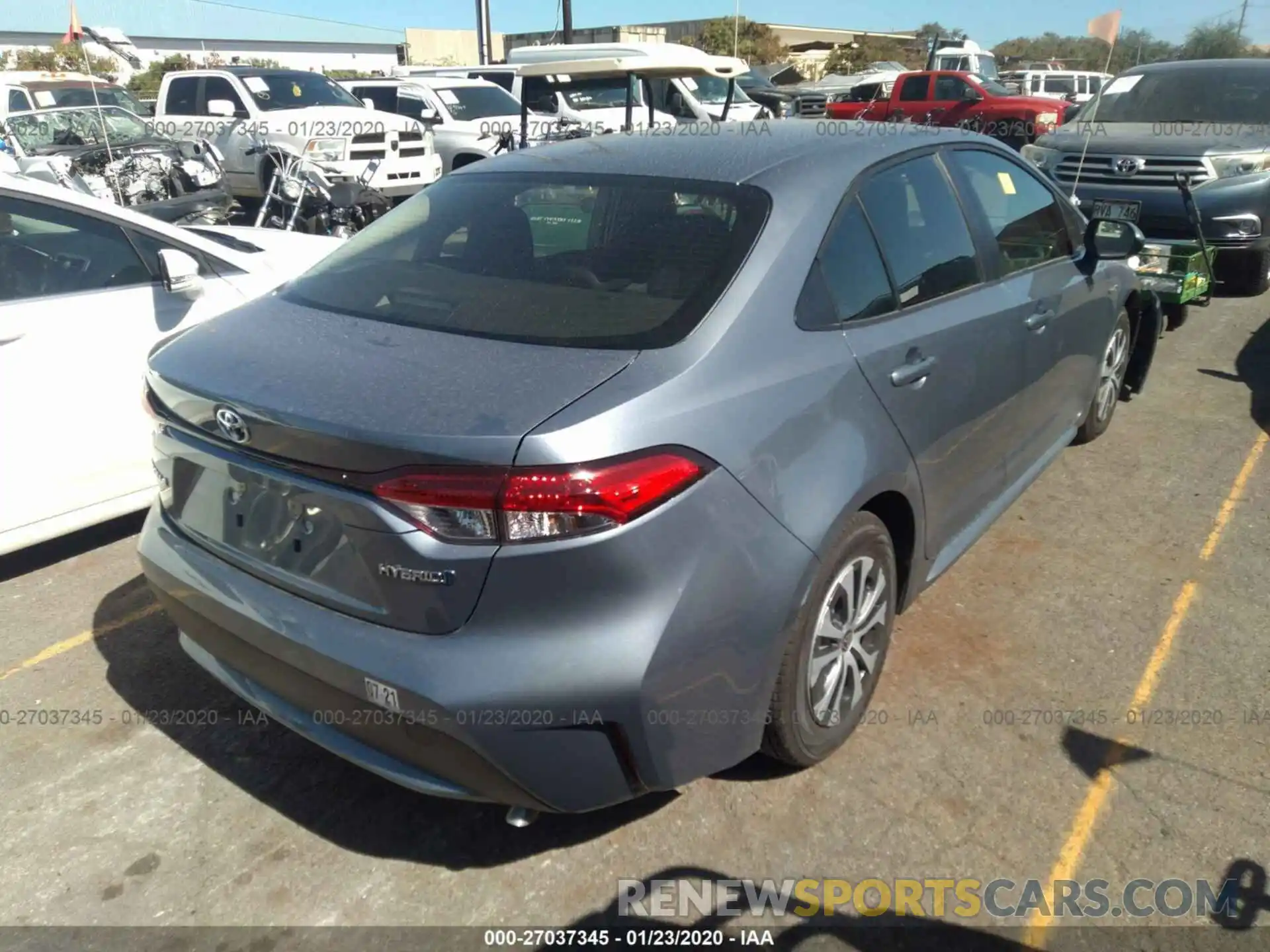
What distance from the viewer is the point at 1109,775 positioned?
2.78m

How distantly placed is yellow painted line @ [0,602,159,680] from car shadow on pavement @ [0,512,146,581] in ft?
2.19

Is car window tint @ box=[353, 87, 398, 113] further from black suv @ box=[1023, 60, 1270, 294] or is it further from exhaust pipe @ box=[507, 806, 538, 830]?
exhaust pipe @ box=[507, 806, 538, 830]

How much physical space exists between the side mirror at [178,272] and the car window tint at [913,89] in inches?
779

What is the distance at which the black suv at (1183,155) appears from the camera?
7691 millimetres

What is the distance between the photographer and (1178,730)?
9.73 feet

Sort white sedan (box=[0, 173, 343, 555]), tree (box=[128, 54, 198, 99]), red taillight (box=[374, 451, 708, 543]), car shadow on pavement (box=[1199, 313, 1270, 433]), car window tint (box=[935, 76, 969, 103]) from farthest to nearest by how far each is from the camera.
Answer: tree (box=[128, 54, 198, 99]) → car window tint (box=[935, 76, 969, 103]) → car shadow on pavement (box=[1199, 313, 1270, 433]) → white sedan (box=[0, 173, 343, 555]) → red taillight (box=[374, 451, 708, 543])

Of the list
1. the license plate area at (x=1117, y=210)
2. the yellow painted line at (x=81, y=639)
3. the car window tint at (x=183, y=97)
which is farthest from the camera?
the car window tint at (x=183, y=97)

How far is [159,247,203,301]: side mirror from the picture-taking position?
4043mm

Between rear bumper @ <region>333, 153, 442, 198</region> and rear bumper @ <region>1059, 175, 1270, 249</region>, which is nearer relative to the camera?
rear bumper @ <region>1059, 175, 1270, 249</region>

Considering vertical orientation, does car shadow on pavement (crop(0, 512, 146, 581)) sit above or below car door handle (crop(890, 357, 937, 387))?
below

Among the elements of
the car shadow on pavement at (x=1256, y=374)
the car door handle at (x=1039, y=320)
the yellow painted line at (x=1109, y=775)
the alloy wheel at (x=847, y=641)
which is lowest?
the car shadow on pavement at (x=1256, y=374)

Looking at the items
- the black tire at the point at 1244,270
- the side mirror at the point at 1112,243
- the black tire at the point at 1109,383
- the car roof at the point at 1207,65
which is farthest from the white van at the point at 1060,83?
the side mirror at the point at 1112,243

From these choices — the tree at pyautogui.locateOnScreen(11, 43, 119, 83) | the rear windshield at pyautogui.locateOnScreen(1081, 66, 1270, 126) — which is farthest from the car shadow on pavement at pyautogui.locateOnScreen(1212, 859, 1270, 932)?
the tree at pyautogui.locateOnScreen(11, 43, 119, 83)

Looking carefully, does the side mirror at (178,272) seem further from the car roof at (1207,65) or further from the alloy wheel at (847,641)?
the car roof at (1207,65)
